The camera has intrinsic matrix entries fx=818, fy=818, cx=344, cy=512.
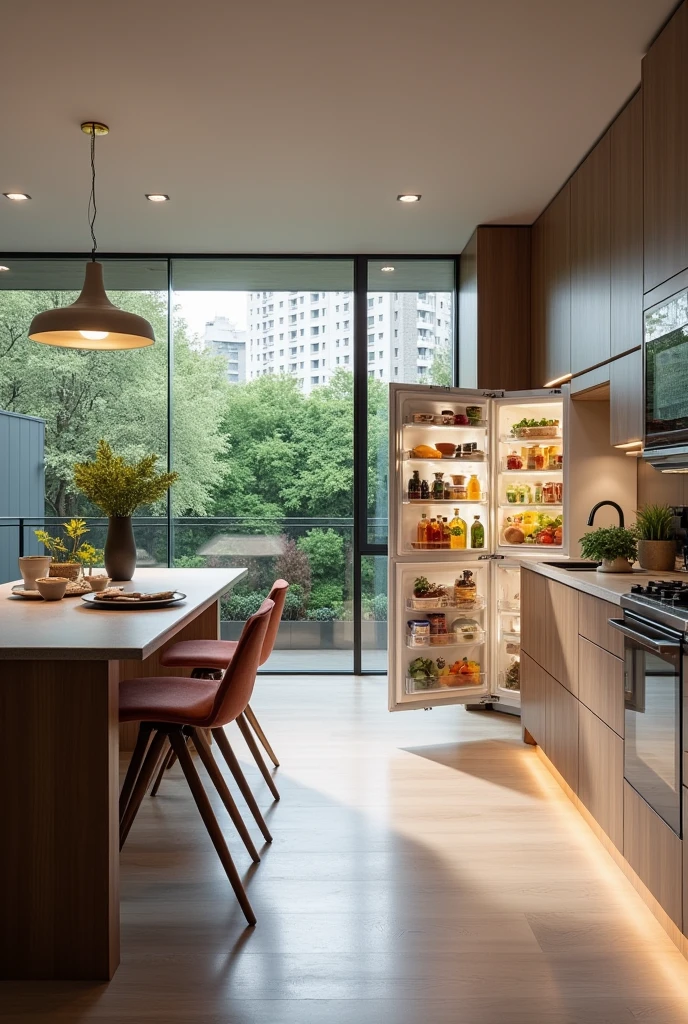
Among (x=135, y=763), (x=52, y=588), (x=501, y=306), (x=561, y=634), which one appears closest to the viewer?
(x=135, y=763)

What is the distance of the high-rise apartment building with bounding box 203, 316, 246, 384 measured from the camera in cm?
545

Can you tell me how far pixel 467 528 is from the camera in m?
4.68

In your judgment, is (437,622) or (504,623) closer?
(437,622)

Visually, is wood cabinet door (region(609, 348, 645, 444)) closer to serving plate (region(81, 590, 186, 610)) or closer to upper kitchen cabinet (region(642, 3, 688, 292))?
upper kitchen cabinet (region(642, 3, 688, 292))

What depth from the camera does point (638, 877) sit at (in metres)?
2.36

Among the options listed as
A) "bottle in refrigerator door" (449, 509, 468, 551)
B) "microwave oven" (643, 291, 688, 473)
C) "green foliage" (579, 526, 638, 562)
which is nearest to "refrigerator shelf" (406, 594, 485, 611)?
"bottle in refrigerator door" (449, 509, 468, 551)

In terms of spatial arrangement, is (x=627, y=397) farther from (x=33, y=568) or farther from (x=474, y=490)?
(x=33, y=568)

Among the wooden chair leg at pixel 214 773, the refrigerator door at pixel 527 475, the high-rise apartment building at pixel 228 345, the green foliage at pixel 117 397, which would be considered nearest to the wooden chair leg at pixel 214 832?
the wooden chair leg at pixel 214 773

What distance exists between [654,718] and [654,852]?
356 mm

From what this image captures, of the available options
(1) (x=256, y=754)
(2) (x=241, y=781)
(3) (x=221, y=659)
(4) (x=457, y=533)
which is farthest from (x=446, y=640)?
(2) (x=241, y=781)

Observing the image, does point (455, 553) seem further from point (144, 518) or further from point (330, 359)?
point (144, 518)

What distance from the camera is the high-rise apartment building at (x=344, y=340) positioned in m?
5.49

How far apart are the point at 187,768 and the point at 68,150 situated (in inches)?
116

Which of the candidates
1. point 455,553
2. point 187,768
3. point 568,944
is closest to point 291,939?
point 187,768
